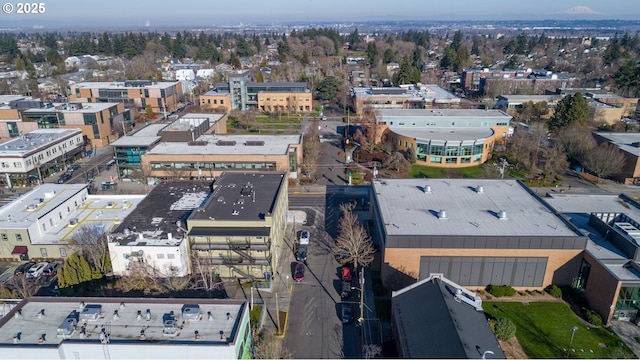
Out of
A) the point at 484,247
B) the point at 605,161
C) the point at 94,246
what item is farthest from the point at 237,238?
the point at 605,161

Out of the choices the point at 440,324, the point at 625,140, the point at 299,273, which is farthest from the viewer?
the point at 625,140

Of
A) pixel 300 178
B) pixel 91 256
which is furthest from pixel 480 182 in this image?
pixel 91 256

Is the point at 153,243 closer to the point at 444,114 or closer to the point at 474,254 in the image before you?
the point at 474,254

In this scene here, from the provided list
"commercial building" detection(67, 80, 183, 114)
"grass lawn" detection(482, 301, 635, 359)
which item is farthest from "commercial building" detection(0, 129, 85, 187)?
"grass lawn" detection(482, 301, 635, 359)

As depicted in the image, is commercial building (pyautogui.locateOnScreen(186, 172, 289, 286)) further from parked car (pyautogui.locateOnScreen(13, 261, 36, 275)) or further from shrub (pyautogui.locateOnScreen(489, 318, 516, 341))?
shrub (pyautogui.locateOnScreen(489, 318, 516, 341))

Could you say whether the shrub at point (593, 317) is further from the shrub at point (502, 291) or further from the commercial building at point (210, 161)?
the commercial building at point (210, 161)

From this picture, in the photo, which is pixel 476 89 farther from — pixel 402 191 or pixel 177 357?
pixel 177 357
